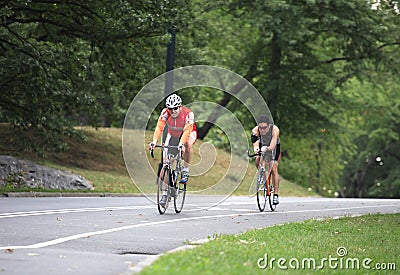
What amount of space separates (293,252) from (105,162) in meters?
23.5

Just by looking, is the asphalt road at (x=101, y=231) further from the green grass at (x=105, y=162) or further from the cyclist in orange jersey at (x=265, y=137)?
the green grass at (x=105, y=162)

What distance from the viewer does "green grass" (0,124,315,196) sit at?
29203 mm

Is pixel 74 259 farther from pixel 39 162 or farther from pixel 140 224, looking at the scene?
pixel 39 162

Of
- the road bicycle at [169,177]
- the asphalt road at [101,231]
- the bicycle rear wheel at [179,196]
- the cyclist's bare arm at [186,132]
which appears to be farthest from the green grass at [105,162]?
the cyclist's bare arm at [186,132]

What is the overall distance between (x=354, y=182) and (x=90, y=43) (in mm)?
48425

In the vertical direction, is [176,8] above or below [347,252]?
above

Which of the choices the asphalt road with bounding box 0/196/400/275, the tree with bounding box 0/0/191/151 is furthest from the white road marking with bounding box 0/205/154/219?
the tree with bounding box 0/0/191/151

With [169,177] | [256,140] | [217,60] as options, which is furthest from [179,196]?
[217,60]

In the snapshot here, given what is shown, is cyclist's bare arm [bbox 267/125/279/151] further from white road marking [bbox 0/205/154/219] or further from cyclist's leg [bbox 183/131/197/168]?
white road marking [bbox 0/205/154/219]

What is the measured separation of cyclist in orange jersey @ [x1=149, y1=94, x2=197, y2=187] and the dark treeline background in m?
8.65

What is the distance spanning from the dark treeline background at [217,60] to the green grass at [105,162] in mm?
1028

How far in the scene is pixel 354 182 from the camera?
7419 centimetres

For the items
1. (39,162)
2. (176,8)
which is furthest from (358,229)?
(39,162)

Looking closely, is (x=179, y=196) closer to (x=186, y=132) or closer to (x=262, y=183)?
(x=186, y=132)
